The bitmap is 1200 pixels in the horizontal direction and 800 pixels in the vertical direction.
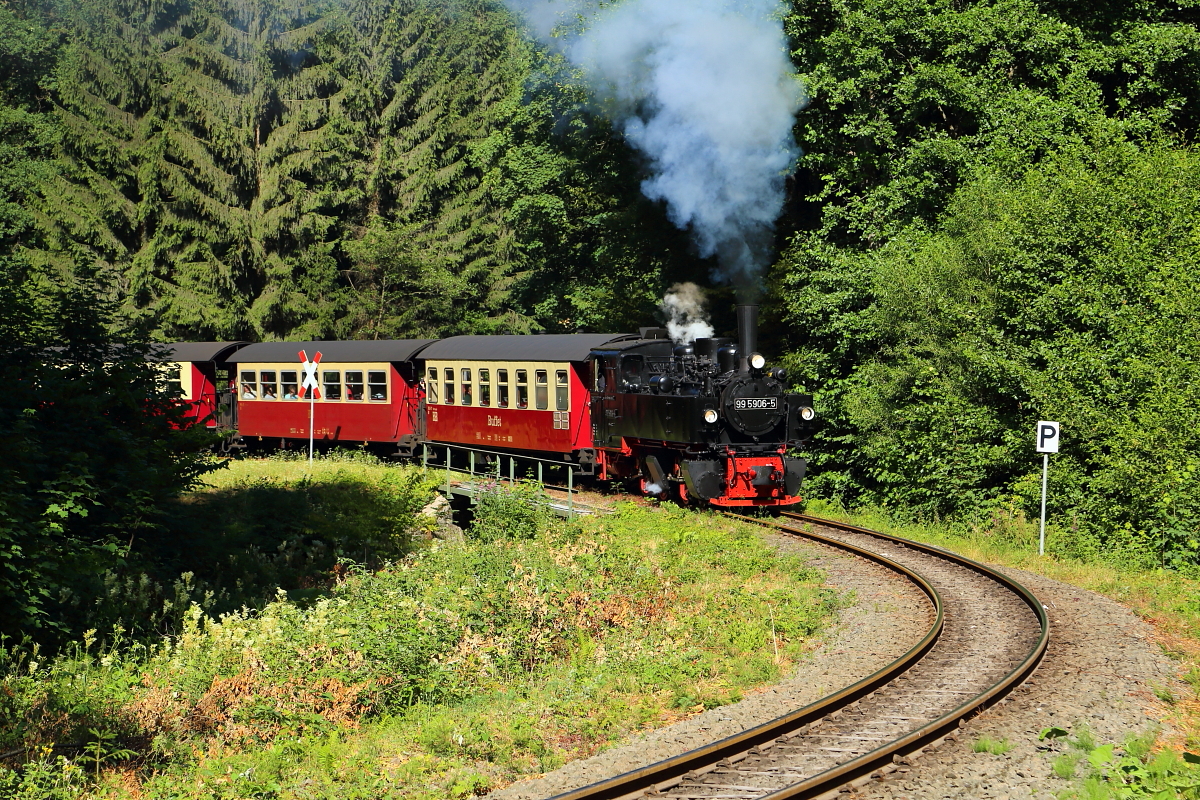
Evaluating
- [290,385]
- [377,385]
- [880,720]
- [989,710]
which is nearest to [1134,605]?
[989,710]

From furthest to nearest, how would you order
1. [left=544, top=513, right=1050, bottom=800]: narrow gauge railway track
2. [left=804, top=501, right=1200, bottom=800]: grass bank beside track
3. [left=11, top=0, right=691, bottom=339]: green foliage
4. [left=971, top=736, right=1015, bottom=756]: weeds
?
[left=11, top=0, right=691, bottom=339]: green foliage → [left=971, top=736, right=1015, bottom=756]: weeds → [left=544, top=513, right=1050, bottom=800]: narrow gauge railway track → [left=804, top=501, right=1200, bottom=800]: grass bank beside track

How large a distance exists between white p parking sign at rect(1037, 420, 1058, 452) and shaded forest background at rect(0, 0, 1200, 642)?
4.47 ft

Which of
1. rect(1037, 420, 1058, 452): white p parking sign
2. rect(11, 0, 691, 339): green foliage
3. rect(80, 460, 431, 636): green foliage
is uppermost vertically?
rect(11, 0, 691, 339): green foliage

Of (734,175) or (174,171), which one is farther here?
(174,171)

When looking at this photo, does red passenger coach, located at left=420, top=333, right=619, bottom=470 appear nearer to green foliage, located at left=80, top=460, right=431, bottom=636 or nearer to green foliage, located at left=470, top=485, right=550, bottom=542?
green foliage, located at left=80, top=460, right=431, bottom=636

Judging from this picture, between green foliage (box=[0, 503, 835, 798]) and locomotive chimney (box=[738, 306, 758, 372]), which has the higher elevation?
locomotive chimney (box=[738, 306, 758, 372])

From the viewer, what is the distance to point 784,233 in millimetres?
26750

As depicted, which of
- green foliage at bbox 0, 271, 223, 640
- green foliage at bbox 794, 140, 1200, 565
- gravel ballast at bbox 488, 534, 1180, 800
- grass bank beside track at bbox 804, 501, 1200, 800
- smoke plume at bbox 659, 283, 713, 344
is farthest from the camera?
smoke plume at bbox 659, 283, 713, 344

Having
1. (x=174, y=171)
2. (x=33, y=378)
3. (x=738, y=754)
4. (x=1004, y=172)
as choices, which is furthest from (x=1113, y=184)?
(x=174, y=171)

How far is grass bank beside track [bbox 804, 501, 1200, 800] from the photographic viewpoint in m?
7.01

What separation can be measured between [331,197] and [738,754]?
3713cm

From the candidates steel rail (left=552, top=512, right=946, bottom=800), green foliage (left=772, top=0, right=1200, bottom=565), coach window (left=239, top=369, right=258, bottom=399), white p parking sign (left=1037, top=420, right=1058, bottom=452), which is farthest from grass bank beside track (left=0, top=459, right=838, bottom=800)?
coach window (left=239, top=369, right=258, bottom=399)

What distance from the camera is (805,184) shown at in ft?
92.7

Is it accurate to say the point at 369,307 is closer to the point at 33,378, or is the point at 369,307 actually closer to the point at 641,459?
the point at 641,459
